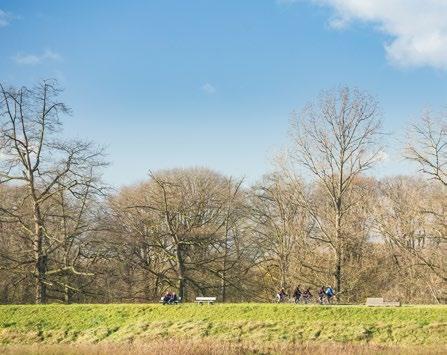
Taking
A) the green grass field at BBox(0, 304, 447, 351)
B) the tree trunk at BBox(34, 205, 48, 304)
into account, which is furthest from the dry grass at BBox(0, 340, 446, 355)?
the tree trunk at BBox(34, 205, 48, 304)

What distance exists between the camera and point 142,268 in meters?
42.0

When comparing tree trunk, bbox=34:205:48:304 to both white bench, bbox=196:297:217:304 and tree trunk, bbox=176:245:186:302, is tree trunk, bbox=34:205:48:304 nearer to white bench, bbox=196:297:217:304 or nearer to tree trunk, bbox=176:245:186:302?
tree trunk, bbox=176:245:186:302

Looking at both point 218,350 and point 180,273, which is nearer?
point 218,350

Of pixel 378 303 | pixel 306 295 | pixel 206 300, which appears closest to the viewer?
pixel 378 303

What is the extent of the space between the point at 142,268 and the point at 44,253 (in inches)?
404

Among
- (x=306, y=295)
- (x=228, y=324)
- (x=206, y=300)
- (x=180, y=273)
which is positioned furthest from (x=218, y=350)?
(x=180, y=273)

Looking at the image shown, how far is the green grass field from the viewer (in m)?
22.8

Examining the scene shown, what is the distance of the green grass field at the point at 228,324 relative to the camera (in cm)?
2278

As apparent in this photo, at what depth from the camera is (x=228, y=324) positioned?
965 inches

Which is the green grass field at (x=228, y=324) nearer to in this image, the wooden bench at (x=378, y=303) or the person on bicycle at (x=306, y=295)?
the wooden bench at (x=378, y=303)

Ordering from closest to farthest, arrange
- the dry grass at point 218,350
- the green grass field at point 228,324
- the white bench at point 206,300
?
the dry grass at point 218,350 → the green grass field at point 228,324 → the white bench at point 206,300

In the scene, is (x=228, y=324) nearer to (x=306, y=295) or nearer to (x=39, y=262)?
(x=306, y=295)

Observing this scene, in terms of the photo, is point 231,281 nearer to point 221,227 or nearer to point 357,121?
point 221,227

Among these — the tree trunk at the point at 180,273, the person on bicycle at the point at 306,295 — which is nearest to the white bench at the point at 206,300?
the person on bicycle at the point at 306,295
